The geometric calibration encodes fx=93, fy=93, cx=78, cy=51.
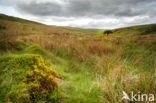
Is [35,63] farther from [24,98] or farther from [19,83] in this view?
[24,98]

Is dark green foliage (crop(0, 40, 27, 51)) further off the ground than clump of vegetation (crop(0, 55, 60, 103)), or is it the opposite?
dark green foliage (crop(0, 40, 27, 51))

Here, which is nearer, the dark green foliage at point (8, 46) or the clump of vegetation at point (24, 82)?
the clump of vegetation at point (24, 82)

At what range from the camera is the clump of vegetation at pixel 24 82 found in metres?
1.33

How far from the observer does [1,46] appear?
3.54 meters

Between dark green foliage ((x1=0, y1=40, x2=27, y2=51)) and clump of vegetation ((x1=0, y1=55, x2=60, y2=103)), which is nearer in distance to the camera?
clump of vegetation ((x1=0, y1=55, x2=60, y2=103))

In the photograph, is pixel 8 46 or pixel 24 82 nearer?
pixel 24 82

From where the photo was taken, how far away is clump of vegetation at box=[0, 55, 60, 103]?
1.33m

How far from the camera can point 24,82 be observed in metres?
1.57

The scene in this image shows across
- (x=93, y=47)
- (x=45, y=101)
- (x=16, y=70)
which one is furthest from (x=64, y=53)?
(x=45, y=101)

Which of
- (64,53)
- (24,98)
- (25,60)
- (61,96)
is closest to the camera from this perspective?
(24,98)

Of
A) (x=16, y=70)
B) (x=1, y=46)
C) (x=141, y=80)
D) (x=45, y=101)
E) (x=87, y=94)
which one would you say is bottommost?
(x=87, y=94)

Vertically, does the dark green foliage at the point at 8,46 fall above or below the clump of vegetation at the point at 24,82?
above

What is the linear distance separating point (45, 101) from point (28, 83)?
0.44 meters

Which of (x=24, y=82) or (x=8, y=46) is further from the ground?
(x=8, y=46)
